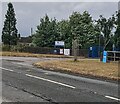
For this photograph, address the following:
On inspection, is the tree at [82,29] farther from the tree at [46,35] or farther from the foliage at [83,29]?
the tree at [46,35]

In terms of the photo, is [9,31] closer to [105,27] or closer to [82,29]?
[82,29]

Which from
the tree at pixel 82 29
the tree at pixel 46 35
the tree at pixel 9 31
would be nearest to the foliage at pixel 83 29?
the tree at pixel 82 29

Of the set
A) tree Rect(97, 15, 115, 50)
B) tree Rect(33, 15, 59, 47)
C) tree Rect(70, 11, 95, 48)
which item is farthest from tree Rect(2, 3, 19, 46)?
tree Rect(97, 15, 115, 50)

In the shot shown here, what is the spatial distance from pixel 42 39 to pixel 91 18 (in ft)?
47.9

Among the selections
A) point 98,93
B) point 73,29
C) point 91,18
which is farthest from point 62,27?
point 98,93

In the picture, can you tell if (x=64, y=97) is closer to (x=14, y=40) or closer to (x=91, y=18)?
(x=14, y=40)

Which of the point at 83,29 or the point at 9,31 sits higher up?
the point at 83,29

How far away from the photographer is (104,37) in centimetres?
8662

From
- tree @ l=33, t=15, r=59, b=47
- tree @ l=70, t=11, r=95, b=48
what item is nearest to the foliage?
tree @ l=70, t=11, r=95, b=48

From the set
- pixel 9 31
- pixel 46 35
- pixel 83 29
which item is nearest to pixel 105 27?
pixel 83 29

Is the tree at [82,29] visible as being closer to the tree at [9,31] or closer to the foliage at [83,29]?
the foliage at [83,29]

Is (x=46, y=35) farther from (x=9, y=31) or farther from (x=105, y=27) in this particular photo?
(x=105, y=27)

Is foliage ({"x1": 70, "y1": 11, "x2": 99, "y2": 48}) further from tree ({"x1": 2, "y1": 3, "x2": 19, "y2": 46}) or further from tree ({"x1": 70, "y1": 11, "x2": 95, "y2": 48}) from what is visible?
tree ({"x1": 2, "y1": 3, "x2": 19, "y2": 46})

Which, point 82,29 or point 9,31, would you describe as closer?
point 9,31
